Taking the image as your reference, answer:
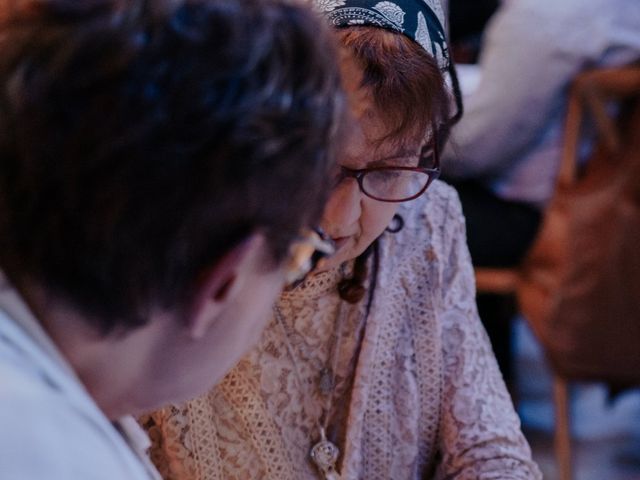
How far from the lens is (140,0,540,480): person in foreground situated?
1.19 meters

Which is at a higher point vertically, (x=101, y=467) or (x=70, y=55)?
(x=70, y=55)

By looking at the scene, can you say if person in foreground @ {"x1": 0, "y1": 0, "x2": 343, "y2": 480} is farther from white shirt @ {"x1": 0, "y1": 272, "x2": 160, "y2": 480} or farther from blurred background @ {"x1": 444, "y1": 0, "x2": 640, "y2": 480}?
blurred background @ {"x1": 444, "y1": 0, "x2": 640, "y2": 480}

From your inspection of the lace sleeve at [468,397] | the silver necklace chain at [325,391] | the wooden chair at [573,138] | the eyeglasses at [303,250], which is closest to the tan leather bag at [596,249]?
the wooden chair at [573,138]

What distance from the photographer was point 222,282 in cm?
69

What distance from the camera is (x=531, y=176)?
91.7 inches

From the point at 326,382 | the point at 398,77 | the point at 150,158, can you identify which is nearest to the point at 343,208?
the point at 398,77

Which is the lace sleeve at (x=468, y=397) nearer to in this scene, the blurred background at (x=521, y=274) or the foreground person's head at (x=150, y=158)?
the blurred background at (x=521, y=274)

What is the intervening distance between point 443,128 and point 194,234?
0.60 m

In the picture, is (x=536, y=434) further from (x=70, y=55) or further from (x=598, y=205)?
(x=70, y=55)

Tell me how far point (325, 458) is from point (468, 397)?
0.21m

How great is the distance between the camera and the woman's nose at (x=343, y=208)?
113cm

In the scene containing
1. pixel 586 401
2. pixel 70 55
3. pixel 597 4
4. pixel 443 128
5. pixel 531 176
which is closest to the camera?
pixel 70 55

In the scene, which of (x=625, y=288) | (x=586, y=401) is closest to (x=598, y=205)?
(x=625, y=288)

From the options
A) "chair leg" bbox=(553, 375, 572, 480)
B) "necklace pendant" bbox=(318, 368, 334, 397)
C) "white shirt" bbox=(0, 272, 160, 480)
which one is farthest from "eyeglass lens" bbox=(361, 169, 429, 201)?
"chair leg" bbox=(553, 375, 572, 480)
